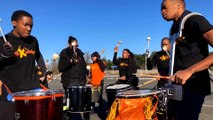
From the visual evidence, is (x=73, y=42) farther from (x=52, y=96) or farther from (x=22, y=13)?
(x=52, y=96)

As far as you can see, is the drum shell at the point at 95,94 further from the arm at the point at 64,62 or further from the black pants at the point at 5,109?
the black pants at the point at 5,109

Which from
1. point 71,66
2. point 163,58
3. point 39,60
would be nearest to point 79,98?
point 71,66

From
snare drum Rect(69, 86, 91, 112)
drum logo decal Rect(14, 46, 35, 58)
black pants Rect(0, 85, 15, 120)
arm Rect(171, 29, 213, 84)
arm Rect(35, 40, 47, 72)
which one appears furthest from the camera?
snare drum Rect(69, 86, 91, 112)

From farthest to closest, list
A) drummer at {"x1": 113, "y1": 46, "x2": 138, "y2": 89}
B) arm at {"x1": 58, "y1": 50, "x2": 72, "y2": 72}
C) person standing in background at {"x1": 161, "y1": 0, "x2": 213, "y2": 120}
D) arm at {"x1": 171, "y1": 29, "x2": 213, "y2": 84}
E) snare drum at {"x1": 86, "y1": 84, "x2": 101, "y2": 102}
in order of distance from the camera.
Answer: drummer at {"x1": 113, "y1": 46, "x2": 138, "y2": 89}
snare drum at {"x1": 86, "y1": 84, "x2": 101, "y2": 102}
arm at {"x1": 58, "y1": 50, "x2": 72, "y2": 72}
person standing in background at {"x1": 161, "y1": 0, "x2": 213, "y2": 120}
arm at {"x1": 171, "y1": 29, "x2": 213, "y2": 84}

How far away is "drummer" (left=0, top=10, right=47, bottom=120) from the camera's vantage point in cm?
476

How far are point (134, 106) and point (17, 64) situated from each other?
5.52 ft

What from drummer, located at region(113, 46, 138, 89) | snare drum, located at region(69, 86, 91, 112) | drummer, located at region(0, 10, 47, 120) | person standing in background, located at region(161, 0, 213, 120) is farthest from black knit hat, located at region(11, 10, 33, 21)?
drummer, located at region(113, 46, 138, 89)

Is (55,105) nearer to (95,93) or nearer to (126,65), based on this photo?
(95,93)

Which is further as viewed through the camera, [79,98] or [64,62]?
[64,62]

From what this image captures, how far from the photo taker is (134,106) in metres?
4.36

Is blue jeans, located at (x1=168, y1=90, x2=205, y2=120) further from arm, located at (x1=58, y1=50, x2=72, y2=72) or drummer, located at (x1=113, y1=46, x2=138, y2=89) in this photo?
drummer, located at (x1=113, y1=46, x2=138, y2=89)

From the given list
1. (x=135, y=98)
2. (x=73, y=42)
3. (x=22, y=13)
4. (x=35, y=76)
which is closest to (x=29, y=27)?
(x=22, y=13)

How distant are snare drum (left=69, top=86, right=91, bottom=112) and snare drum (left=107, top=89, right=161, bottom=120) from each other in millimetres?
3859

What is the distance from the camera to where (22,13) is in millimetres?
5027
